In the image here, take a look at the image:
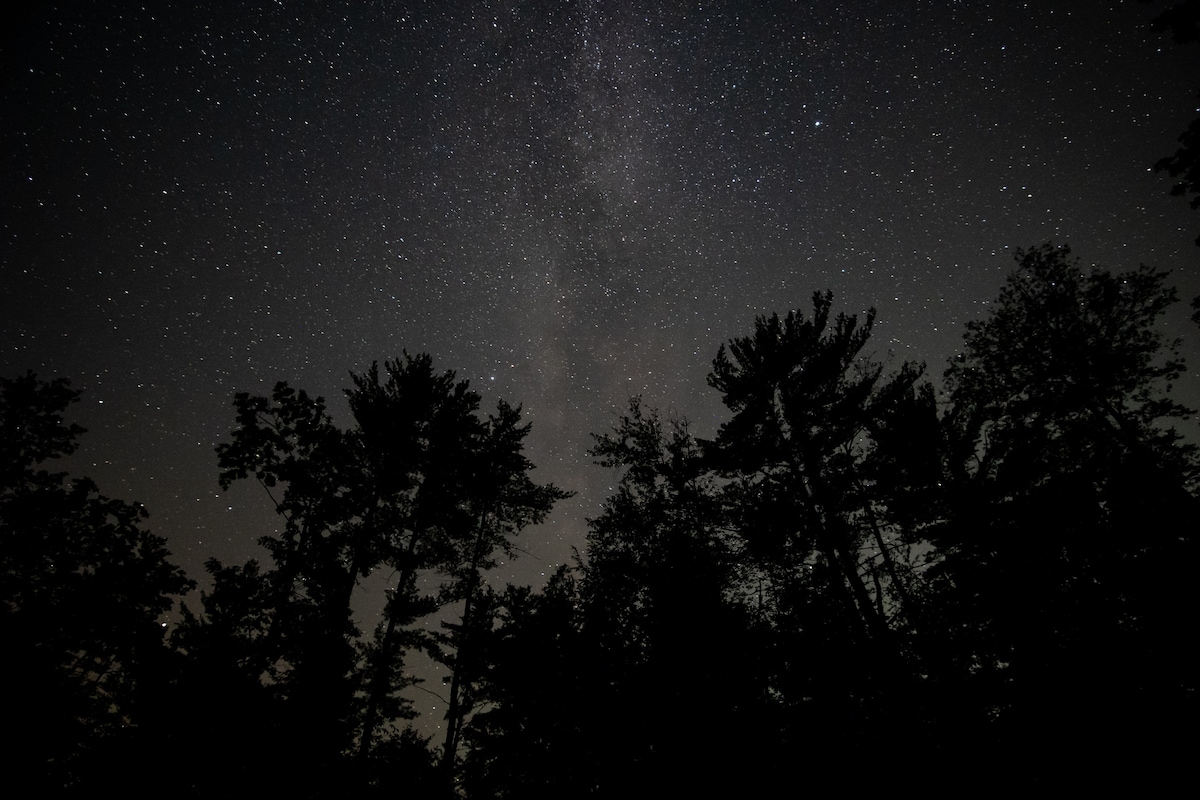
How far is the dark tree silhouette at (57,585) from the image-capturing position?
8375 mm

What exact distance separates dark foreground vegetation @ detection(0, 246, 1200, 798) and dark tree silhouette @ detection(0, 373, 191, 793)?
6cm

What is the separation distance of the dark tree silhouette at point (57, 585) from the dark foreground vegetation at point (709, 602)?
6 centimetres

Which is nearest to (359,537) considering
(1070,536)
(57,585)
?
(57,585)

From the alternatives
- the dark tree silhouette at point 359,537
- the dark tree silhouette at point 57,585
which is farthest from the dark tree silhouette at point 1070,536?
the dark tree silhouette at point 57,585

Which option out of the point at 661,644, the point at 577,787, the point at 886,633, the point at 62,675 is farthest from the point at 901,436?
the point at 62,675

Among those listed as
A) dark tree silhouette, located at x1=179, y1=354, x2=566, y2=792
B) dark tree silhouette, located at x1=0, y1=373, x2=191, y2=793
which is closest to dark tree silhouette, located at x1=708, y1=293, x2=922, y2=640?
dark tree silhouette, located at x1=179, y1=354, x2=566, y2=792

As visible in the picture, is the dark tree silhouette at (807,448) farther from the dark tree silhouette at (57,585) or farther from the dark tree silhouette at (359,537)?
the dark tree silhouette at (57,585)

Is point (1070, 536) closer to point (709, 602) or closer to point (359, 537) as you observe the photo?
point (709, 602)

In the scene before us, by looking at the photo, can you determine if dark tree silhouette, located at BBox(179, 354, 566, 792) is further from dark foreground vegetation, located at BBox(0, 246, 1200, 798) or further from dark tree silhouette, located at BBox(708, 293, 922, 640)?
dark tree silhouette, located at BBox(708, 293, 922, 640)

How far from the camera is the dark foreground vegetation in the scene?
621 cm

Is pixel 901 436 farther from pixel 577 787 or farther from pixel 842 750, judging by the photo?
pixel 577 787


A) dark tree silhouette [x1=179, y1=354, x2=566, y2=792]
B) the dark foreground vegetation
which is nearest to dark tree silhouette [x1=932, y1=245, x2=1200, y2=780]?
the dark foreground vegetation

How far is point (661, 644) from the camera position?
255 inches

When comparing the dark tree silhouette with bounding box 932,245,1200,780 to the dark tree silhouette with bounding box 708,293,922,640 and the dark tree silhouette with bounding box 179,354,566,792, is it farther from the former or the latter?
the dark tree silhouette with bounding box 179,354,566,792
